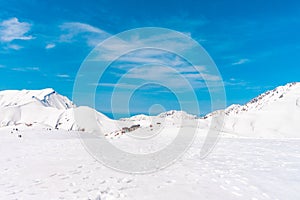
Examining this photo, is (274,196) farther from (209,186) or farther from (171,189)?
(171,189)

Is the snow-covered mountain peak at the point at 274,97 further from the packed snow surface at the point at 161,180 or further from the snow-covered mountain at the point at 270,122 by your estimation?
the packed snow surface at the point at 161,180

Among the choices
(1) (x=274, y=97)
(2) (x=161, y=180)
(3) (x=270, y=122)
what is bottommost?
(2) (x=161, y=180)

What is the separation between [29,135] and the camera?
93.7 ft

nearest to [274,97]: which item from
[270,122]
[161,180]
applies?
[270,122]

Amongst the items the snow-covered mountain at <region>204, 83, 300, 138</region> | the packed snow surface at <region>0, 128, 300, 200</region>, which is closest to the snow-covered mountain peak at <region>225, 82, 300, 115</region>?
the snow-covered mountain at <region>204, 83, 300, 138</region>

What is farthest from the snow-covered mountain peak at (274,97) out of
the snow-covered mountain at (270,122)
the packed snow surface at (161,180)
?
the packed snow surface at (161,180)

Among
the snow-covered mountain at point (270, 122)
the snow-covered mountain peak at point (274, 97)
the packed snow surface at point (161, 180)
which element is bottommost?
the packed snow surface at point (161, 180)

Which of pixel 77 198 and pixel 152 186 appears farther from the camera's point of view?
pixel 152 186

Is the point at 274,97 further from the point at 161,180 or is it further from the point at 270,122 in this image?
the point at 161,180

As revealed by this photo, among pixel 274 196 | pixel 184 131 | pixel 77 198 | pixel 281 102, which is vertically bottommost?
pixel 77 198

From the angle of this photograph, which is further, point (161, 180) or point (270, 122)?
point (270, 122)

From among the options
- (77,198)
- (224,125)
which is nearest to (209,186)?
(77,198)

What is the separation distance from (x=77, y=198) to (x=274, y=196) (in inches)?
240

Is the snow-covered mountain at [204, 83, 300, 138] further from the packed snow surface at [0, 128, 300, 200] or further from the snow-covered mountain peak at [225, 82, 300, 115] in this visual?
the packed snow surface at [0, 128, 300, 200]
